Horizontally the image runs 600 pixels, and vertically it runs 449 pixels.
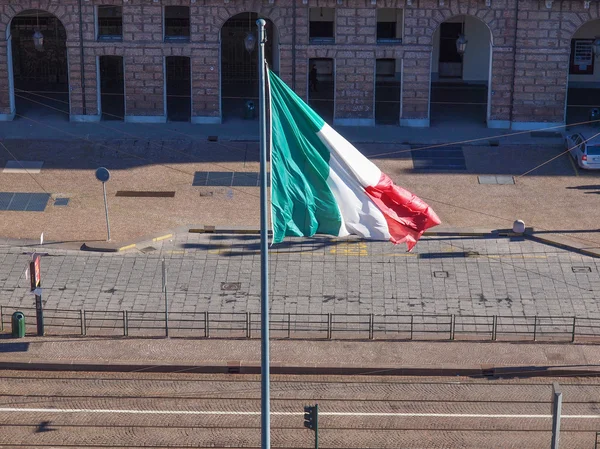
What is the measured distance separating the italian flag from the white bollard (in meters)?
19.9

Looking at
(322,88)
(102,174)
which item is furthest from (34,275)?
(322,88)

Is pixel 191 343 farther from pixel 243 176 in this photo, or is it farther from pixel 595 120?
pixel 595 120

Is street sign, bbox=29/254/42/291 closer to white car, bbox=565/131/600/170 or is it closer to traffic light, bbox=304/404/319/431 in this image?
traffic light, bbox=304/404/319/431

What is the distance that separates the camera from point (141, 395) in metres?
Answer: 37.7

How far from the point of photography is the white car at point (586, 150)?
189 ft

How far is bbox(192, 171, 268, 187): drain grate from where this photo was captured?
56.3 metres

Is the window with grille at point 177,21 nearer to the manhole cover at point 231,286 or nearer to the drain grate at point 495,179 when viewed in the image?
the drain grate at point 495,179

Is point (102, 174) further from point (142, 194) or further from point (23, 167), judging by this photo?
point (23, 167)

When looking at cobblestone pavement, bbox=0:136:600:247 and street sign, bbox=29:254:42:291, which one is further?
cobblestone pavement, bbox=0:136:600:247

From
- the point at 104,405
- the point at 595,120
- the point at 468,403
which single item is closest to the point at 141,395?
the point at 104,405

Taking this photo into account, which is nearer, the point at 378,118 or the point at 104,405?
the point at 104,405

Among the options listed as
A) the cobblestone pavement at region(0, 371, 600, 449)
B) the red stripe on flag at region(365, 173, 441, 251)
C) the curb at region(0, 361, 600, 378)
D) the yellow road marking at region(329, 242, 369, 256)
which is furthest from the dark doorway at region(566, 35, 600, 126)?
the red stripe on flag at region(365, 173, 441, 251)

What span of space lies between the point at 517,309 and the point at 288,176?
17438 mm

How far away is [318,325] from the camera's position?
43094 millimetres
